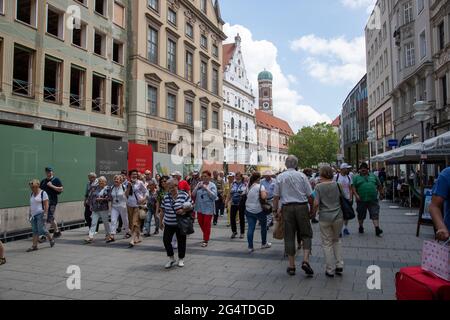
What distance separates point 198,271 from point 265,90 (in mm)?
110886

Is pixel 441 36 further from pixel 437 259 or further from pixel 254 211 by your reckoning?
pixel 437 259

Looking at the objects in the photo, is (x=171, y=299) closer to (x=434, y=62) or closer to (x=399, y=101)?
(x=434, y=62)

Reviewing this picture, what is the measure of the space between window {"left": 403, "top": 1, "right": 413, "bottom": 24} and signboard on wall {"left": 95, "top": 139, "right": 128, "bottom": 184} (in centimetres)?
2544

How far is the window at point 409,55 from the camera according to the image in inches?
1133

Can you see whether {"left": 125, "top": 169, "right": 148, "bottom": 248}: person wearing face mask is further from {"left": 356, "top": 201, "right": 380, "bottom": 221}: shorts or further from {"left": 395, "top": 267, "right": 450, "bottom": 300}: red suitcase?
{"left": 395, "top": 267, "right": 450, "bottom": 300}: red suitcase

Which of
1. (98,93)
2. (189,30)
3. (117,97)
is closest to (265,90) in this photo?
(189,30)

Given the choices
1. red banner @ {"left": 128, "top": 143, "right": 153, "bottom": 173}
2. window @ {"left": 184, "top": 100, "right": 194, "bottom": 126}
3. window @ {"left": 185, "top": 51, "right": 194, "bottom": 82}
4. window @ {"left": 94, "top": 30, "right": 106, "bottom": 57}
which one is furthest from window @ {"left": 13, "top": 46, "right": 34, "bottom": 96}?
window @ {"left": 185, "top": 51, "right": 194, "bottom": 82}

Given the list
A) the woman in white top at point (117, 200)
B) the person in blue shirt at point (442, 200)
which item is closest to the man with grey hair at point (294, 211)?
the person in blue shirt at point (442, 200)

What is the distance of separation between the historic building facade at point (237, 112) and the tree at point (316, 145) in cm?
2299

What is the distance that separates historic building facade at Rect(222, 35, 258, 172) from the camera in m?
59.2

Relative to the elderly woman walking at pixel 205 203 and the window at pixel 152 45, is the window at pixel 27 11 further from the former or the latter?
the elderly woman walking at pixel 205 203

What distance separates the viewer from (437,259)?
3.31 meters
